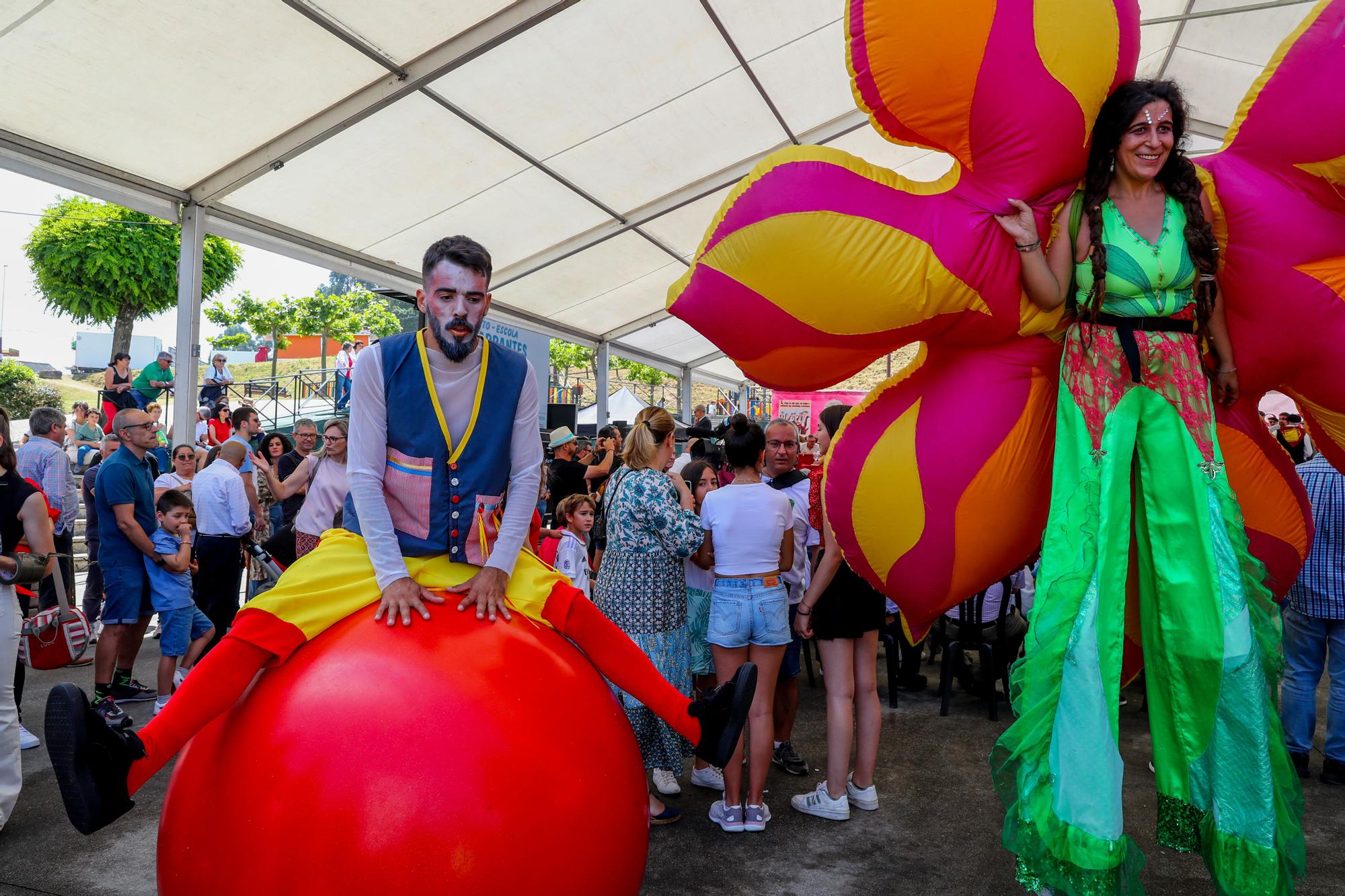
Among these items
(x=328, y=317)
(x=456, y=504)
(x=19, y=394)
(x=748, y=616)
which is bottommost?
(x=748, y=616)

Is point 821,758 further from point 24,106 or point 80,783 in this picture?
point 24,106

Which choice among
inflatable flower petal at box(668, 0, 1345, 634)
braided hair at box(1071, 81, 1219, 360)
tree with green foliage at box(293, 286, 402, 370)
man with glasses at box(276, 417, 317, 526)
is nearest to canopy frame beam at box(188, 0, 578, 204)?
man with glasses at box(276, 417, 317, 526)

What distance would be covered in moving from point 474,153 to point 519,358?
676cm

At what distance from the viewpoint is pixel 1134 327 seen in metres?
2.77

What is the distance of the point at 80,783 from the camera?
2.22 m

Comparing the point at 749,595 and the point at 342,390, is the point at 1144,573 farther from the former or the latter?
the point at 342,390

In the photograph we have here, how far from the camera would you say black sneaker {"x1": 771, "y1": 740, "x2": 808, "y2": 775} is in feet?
16.0

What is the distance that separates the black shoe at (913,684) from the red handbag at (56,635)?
16.7 ft

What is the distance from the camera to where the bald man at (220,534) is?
639 centimetres

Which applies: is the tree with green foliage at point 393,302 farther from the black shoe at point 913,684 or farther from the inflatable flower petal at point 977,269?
the black shoe at point 913,684

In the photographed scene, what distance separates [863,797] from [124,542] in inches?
173

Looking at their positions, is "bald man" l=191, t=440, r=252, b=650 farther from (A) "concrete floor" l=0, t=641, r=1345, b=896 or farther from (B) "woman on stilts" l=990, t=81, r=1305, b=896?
(B) "woman on stilts" l=990, t=81, r=1305, b=896

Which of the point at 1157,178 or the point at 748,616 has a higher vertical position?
the point at 1157,178

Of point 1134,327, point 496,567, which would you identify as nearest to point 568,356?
point 496,567
